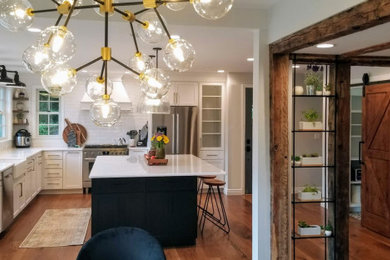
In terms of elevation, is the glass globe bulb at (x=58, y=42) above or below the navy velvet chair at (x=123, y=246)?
above

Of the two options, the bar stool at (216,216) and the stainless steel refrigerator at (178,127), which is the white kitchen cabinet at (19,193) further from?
the bar stool at (216,216)

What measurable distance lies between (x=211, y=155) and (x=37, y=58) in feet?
20.2

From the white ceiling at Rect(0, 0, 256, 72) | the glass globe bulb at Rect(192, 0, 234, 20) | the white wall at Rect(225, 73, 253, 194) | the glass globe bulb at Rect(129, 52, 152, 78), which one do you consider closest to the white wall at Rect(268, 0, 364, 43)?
the white ceiling at Rect(0, 0, 256, 72)

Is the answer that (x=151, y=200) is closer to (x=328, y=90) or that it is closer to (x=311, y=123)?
(x=311, y=123)

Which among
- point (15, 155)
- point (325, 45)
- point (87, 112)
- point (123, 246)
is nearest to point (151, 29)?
point (123, 246)

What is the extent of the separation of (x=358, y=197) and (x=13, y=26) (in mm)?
6155

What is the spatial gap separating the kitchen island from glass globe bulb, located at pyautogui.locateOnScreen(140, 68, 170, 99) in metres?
2.44

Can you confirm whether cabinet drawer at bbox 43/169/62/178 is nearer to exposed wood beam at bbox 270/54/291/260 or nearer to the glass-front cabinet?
the glass-front cabinet

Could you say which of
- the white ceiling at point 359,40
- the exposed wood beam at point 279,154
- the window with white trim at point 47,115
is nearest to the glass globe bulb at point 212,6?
the white ceiling at point 359,40

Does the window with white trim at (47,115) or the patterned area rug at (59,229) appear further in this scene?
the window with white trim at (47,115)

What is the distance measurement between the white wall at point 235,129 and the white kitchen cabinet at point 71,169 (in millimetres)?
2971

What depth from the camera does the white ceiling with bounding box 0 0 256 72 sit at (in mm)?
3388

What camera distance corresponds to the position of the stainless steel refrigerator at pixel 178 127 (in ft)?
23.6

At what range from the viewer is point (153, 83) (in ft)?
5.33
